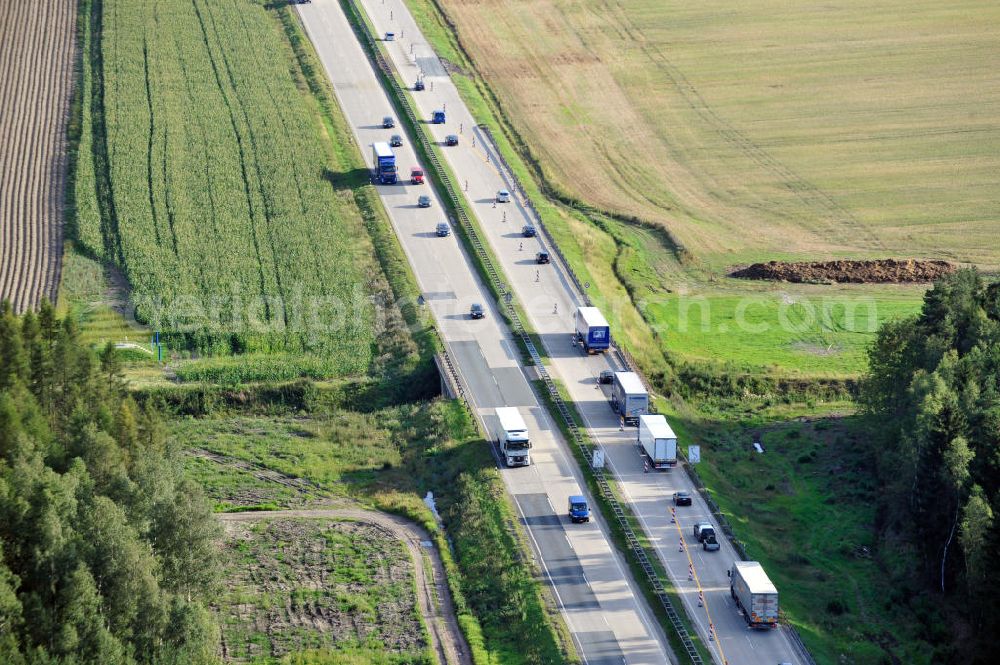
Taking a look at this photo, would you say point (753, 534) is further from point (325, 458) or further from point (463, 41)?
point (463, 41)

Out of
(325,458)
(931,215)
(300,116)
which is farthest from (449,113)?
(325,458)

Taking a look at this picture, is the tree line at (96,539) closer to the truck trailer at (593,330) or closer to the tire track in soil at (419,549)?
the tire track in soil at (419,549)

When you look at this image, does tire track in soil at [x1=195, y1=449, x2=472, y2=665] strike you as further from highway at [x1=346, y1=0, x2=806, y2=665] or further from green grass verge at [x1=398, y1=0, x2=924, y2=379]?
green grass verge at [x1=398, y1=0, x2=924, y2=379]

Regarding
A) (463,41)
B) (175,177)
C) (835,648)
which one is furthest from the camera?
(463,41)

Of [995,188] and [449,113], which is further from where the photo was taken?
[449,113]

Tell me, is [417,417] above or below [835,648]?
below

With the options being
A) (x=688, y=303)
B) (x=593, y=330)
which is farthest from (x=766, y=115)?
(x=593, y=330)

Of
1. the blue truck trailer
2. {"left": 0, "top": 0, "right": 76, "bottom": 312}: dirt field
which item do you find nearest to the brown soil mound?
the blue truck trailer

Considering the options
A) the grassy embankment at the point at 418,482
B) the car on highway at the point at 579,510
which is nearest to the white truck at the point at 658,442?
the car on highway at the point at 579,510
